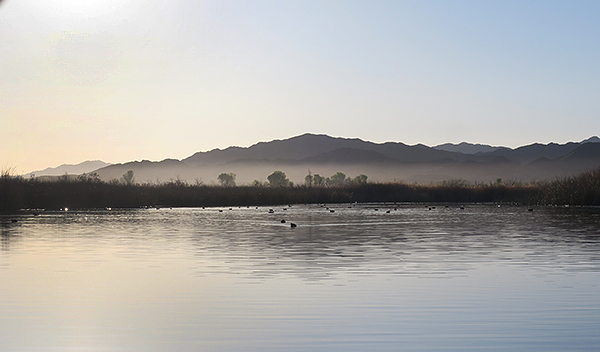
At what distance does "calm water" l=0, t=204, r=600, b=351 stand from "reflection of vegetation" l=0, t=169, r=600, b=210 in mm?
27092

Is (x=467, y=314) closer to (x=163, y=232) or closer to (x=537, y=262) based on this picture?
(x=537, y=262)

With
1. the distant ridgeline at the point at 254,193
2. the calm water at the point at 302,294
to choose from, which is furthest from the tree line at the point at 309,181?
the calm water at the point at 302,294

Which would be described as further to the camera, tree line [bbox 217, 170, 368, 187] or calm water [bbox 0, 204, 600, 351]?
tree line [bbox 217, 170, 368, 187]

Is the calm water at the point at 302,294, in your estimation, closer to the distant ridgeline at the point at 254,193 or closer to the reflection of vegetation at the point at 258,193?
the reflection of vegetation at the point at 258,193

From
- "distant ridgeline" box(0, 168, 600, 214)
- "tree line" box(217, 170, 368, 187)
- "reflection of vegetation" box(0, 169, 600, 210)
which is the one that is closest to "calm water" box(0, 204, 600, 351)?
"reflection of vegetation" box(0, 169, 600, 210)

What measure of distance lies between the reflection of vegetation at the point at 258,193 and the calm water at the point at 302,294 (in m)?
27.1

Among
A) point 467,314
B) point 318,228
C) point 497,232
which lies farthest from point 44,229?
point 467,314

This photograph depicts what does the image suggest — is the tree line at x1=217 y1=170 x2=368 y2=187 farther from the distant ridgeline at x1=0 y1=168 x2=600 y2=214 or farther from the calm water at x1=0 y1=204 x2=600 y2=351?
the calm water at x1=0 y1=204 x2=600 y2=351

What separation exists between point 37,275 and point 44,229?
15108 mm

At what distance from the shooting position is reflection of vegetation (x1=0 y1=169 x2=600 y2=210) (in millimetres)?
49031

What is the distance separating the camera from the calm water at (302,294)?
902cm

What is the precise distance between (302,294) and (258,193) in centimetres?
5074

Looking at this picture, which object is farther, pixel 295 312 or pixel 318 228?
pixel 318 228

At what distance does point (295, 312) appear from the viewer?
423 inches
